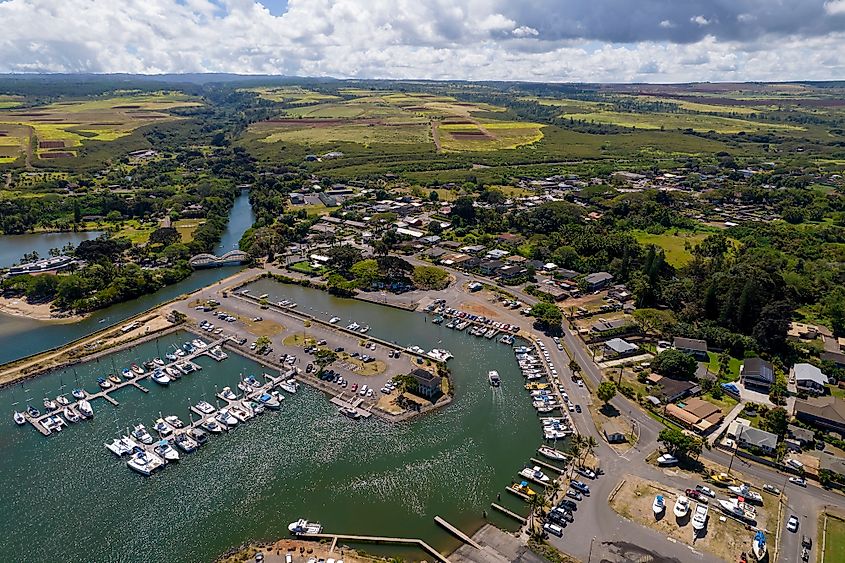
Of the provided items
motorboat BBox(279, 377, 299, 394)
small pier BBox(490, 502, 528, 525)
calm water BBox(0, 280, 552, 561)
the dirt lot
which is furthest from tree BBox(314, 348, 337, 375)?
the dirt lot

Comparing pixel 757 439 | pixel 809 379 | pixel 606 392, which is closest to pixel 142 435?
pixel 606 392

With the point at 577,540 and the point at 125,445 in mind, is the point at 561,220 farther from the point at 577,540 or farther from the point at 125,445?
Result: the point at 125,445

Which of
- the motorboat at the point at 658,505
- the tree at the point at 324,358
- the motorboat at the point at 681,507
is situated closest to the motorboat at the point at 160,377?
the tree at the point at 324,358

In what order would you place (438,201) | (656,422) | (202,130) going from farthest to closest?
(202,130)
(438,201)
(656,422)

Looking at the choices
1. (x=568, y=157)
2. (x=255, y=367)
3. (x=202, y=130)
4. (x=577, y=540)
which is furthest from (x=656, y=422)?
(x=202, y=130)

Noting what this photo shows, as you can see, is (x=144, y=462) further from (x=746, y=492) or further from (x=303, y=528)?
(x=746, y=492)

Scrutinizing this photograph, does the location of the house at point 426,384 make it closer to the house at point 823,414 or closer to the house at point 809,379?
the house at point 823,414
